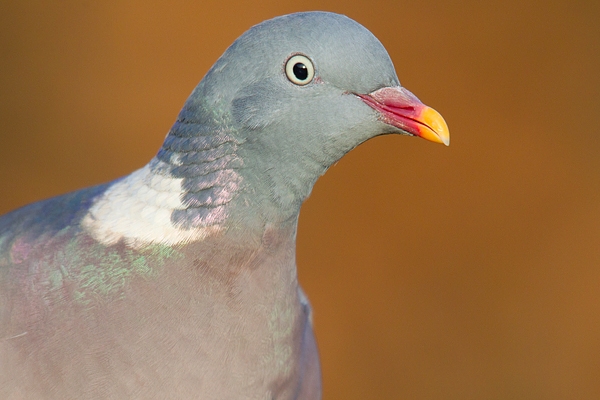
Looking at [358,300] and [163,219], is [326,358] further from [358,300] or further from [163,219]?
[163,219]

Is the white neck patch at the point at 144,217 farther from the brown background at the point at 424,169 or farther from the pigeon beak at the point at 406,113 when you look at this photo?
the brown background at the point at 424,169

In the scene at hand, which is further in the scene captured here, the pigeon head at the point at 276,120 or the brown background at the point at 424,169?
the brown background at the point at 424,169

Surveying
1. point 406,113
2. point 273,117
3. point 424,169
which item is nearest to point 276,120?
point 273,117

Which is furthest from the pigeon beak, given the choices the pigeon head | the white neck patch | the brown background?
the brown background

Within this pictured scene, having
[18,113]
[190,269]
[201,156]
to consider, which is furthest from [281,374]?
[18,113]

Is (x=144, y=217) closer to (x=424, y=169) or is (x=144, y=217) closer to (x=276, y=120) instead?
(x=276, y=120)

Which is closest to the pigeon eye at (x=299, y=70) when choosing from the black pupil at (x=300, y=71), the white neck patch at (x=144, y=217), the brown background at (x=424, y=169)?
the black pupil at (x=300, y=71)

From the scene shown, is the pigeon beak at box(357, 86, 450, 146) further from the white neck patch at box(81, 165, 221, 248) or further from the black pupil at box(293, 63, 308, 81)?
the white neck patch at box(81, 165, 221, 248)
